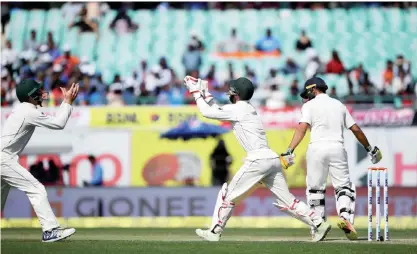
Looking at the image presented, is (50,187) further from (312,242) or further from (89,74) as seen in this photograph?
(312,242)

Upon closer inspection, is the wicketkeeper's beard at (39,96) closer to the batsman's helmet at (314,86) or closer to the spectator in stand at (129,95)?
the batsman's helmet at (314,86)

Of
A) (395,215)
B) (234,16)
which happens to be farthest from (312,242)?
(234,16)

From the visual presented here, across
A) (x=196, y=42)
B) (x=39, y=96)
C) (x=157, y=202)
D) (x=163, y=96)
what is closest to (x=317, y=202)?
(x=39, y=96)

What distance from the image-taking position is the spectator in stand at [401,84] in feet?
77.7

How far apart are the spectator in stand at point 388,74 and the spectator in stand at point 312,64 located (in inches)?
62.5

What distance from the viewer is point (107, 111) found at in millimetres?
21500

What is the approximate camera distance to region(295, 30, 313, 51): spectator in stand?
25562 mm

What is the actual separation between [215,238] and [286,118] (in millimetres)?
9520

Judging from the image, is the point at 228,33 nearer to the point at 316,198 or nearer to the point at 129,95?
the point at 129,95

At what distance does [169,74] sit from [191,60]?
3.35 feet

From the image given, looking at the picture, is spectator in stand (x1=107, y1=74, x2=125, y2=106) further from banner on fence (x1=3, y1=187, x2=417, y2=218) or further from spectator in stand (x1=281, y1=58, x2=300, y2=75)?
spectator in stand (x1=281, y1=58, x2=300, y2=75)

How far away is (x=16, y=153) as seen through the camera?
40.3ft

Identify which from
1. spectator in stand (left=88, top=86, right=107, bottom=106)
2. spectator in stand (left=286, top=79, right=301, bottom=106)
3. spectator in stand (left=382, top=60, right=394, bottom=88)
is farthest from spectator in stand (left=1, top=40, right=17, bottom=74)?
spectator in stand (left=382, top=60, right=394, bottom=88)

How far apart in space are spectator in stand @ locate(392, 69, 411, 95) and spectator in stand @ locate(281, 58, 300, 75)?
2472mm
